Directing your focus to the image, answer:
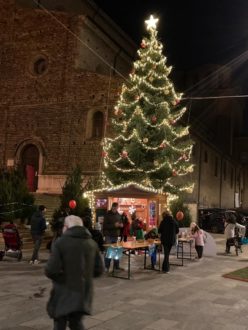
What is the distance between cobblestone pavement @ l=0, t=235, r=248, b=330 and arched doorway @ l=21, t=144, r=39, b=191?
1464 centimetres

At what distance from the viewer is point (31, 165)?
2672cm

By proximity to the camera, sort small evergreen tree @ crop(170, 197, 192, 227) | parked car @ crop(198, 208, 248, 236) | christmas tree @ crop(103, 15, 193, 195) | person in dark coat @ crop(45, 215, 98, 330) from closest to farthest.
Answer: person in dark coat @ crop(45, 215, 98, 330) < christmas tree @ crop(103, 15, 193, 195) < small evergreen tree @ crop(170, 197, 192, 227) < parked car @ crop(198, 208, 248, 236)

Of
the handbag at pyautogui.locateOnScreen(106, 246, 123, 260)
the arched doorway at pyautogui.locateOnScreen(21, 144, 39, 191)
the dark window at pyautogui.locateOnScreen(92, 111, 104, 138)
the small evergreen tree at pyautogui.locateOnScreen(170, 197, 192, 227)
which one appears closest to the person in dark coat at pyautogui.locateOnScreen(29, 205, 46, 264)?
the handbag at pyautogui.locateOnScreen(106, 246, 123, 260)

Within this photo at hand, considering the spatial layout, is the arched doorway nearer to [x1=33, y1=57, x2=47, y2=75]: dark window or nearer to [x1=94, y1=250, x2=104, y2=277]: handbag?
[x1=33, y1=57, x2=47, y2=75]: dark window

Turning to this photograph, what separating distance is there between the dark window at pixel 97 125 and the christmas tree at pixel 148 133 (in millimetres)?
4834

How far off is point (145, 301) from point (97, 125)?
18.5m

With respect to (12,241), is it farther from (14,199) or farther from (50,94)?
(50,94)

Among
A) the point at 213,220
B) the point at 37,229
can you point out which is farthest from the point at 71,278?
the point at 213,220

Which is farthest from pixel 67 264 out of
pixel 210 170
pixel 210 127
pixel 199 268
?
pixel 210 127

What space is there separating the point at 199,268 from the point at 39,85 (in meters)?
18.2

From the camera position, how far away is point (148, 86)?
2006cm

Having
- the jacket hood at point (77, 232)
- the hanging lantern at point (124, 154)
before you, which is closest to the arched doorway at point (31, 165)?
the hanging lantern at point (124, 154)

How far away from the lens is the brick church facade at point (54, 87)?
2547cm

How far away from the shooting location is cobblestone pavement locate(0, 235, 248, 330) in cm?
661
